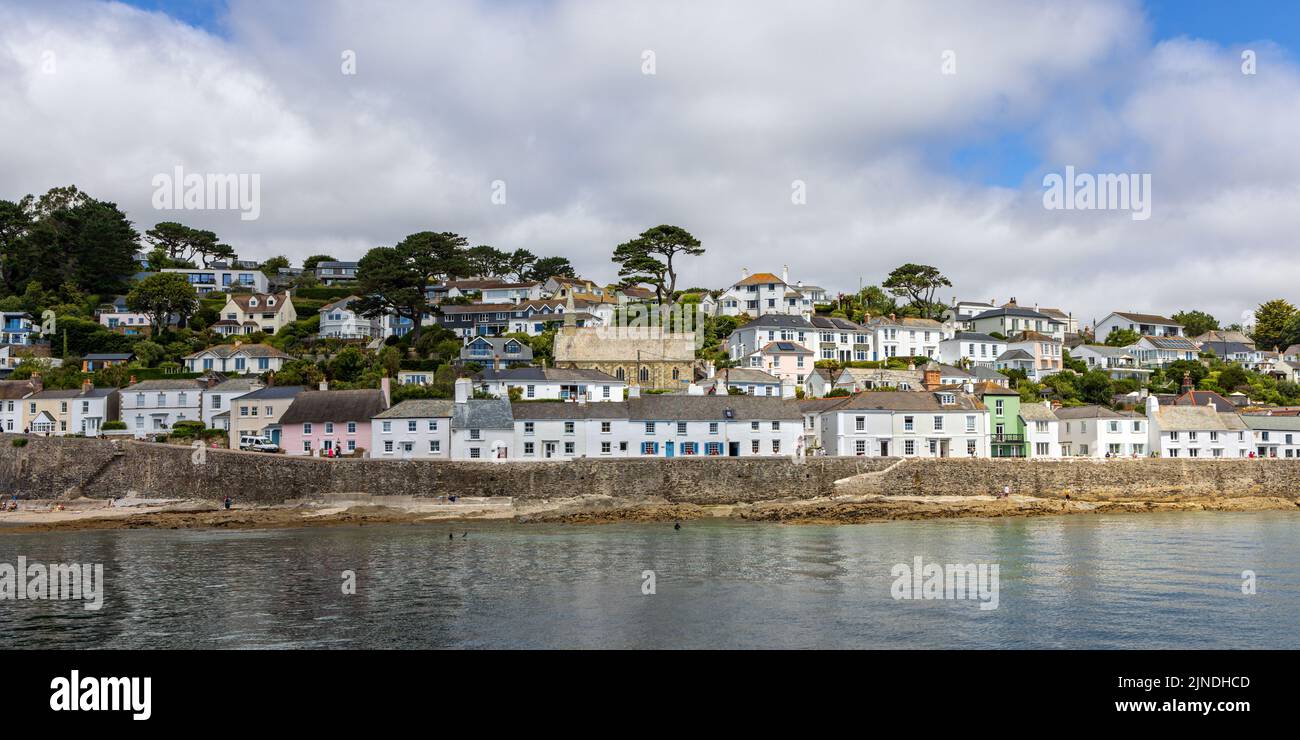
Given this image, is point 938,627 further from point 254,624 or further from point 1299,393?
point 1299,393

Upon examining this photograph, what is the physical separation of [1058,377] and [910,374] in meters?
14.9

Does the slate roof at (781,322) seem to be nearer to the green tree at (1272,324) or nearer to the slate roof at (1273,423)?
the slate roof at (1273,423)

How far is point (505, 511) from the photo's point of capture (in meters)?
49.8

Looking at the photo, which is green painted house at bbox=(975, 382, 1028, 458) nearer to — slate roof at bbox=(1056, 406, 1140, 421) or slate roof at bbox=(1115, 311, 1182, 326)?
→ slate roof at bbox=(1056, 406, 1140, 421)

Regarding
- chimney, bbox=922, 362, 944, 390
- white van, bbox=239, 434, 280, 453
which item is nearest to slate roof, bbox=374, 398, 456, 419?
white van, bbox=239, 434, 280, 453

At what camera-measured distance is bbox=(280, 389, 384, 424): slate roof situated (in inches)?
2240

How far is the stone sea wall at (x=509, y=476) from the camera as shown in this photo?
5078cm

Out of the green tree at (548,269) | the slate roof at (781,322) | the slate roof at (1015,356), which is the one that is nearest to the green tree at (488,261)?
the green tree at (548,269)

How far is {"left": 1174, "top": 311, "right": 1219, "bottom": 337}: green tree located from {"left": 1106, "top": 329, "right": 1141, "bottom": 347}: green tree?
45.5ft

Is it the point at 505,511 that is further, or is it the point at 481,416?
the point at 481,416

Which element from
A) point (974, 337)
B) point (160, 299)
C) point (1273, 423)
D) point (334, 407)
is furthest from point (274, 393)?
point (1273, 423)

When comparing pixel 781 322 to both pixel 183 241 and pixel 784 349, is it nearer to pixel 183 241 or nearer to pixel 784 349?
pixel 784 349

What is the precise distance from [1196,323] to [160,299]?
384 ft
